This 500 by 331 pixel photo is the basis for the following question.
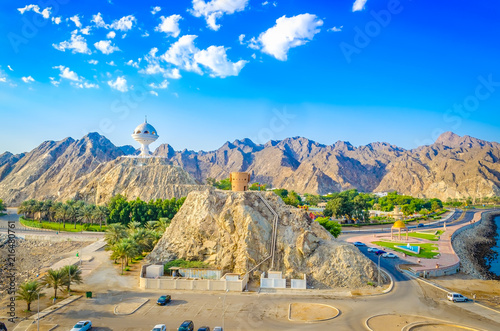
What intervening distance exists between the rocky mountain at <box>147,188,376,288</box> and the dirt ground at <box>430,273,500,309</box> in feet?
31.6

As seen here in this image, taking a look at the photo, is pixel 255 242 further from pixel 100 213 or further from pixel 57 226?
pixel 57 226

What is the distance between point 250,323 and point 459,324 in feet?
55.9

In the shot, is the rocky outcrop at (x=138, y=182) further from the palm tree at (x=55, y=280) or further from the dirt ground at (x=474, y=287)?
the dirt ground at (x=474, y=287)

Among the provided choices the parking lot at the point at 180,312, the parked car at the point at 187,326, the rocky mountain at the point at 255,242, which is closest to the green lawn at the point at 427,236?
the rocky mountain at the point at 255,242

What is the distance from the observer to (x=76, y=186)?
125500mm

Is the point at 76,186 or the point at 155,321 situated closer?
the point at 155,321

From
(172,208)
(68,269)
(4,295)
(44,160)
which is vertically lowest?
(4,295)

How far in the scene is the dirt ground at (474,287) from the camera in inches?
1446

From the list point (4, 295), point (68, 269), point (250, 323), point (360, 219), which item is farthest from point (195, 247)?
point (360, 219)

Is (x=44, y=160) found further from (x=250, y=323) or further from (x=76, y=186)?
(x=250, y=323)

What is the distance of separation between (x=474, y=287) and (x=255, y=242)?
25.9 m

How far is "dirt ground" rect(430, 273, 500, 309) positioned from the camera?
36.7m

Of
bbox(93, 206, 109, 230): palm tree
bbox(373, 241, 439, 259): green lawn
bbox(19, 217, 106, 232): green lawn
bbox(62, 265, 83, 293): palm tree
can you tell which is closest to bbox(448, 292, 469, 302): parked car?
bbox(373, 241, 439, 259): green lawn

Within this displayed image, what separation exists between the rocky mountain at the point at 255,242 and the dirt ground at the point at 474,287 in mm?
9646
